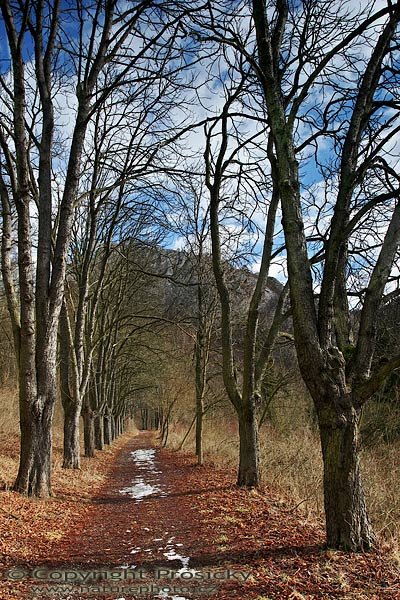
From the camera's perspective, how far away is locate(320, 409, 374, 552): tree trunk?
4.30 m

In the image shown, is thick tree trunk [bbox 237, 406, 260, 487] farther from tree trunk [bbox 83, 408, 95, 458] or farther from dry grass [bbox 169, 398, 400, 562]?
tree trunk [bbox 83, 408, 95, 458]

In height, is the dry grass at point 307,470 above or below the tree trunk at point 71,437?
below

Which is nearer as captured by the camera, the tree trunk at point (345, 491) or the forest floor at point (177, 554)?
the forest floor at point (177, 554)

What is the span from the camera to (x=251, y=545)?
15.8 ft

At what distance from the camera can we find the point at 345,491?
4.34 m

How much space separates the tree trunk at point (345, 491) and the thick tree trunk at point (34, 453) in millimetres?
4472

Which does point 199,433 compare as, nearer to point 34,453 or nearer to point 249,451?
point 249,451

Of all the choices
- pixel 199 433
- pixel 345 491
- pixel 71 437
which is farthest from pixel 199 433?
pixel 345 491

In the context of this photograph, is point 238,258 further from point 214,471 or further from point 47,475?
point 47,475

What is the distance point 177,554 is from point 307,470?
207 inches

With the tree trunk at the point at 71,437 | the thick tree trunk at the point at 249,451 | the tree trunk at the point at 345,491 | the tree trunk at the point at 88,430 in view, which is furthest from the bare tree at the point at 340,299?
the tree trunk at the point at 88,430

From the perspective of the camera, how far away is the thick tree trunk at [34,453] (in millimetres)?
6949

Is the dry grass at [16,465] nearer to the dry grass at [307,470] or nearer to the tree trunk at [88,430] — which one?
the tree trunk at [88,430]

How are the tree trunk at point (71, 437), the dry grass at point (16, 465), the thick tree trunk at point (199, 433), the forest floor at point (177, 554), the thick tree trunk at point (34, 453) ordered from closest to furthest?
the forest floor at point (177, 554)
the thick tree trunk at point (34, 453)
the dry grass at point (16, 465)
the tree trunk at point (71, 437)
the thick tree trunk at point (199, 433)
